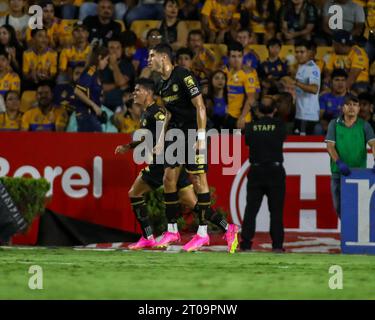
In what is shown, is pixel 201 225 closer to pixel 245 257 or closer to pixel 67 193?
pixel 245 257

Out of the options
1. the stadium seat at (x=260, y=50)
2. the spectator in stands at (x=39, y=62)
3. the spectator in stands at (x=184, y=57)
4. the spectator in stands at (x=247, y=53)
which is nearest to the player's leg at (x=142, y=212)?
the spectator in stands at (x=184, y=57)

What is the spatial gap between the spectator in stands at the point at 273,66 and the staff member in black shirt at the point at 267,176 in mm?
3203

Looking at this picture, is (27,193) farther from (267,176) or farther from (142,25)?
(142,25)

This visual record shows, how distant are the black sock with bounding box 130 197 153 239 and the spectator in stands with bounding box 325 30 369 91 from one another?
15.9ft

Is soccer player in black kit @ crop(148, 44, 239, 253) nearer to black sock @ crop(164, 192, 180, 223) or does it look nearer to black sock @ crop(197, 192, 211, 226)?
black sock @ crop(197, 192, 211, 226)

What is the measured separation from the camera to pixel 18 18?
17922mm

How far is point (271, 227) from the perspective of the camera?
545 inches

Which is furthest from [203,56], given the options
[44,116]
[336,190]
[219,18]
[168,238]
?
[168,238]

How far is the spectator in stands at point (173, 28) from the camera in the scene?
17531 mm

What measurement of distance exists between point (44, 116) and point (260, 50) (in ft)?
12.6

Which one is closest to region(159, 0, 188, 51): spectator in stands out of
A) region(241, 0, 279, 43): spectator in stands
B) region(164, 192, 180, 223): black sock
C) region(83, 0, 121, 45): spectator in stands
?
region(83, 0, 121, 45): spectator in stands

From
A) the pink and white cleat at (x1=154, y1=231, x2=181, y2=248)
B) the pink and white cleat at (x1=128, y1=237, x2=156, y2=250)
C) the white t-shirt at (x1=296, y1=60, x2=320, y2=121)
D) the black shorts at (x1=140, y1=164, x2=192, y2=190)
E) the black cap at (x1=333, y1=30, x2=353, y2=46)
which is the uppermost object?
the black cap at (x1=333, y1=30, x2=353, y2=46)

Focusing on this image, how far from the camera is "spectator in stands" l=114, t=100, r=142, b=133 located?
16.4m

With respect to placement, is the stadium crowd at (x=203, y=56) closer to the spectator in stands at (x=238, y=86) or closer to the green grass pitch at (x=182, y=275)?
the spectator in stands at (x=238, y=86)
